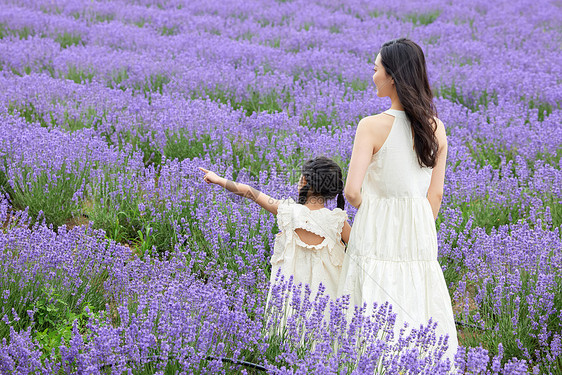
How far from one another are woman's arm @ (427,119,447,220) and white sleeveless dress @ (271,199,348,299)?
43cm

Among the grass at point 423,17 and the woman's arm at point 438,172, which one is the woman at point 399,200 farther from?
the grass at point 423,17

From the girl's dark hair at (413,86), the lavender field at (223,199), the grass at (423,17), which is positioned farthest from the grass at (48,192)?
the grass at (423,17)

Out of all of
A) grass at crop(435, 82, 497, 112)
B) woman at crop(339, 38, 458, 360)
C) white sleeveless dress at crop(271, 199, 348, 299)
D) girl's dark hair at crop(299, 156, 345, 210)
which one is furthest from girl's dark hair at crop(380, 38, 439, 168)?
grass at crop(435, 82, 497, 112)

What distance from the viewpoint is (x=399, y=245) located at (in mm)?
2760

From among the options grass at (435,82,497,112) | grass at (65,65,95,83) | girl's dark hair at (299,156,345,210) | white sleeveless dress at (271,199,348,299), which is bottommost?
grass at (65,65,95,83)

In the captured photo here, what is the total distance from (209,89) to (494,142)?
2.73 m

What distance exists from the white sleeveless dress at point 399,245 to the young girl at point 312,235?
14 centimetres

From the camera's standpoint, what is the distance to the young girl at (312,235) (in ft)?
9.52

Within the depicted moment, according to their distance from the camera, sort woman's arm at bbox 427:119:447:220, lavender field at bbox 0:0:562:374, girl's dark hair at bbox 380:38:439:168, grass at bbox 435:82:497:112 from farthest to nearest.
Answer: grass at bbox 435:82:497:112, woman's arm at bbox 427:119:447:220, girl's dark hair at bbox 380:38:439:168, lavender field at bbox 0:0:562:374

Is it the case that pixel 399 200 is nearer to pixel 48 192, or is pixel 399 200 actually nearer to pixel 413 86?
pixel 413 86

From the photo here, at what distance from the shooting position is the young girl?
9.52ft

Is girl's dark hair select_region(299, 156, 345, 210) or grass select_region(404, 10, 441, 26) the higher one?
girl's dark hair select_region(299, 156, 345, 210)

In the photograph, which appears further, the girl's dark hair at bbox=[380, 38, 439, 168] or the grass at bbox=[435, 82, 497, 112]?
the grass at bbox=[435, 82, 497, 112]

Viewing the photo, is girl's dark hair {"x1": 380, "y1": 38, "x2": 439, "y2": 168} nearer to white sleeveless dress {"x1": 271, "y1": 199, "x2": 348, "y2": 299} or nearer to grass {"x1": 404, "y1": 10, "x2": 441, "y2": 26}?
white sleeveless dress {"x1": 271, "y1": 199, "x2": 348, "y2": 299}
